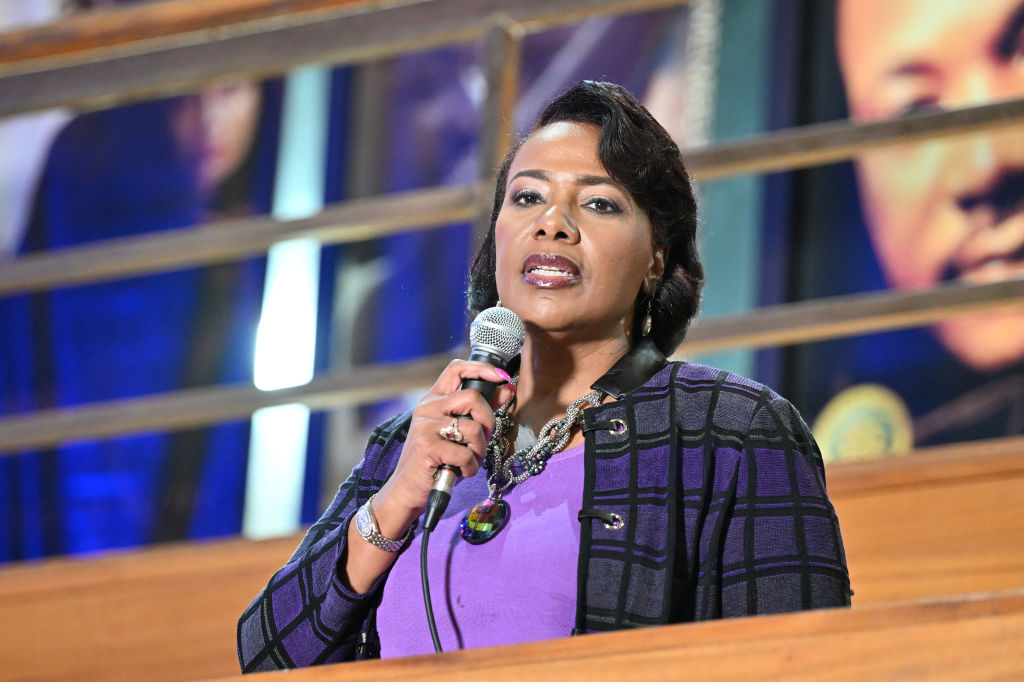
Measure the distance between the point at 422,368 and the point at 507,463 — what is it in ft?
3.16

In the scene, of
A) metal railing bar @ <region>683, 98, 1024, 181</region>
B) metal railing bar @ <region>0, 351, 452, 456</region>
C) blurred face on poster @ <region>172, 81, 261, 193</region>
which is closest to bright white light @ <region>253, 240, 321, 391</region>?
blurred face on poster @ <region>172, 81, 261, 193</region>

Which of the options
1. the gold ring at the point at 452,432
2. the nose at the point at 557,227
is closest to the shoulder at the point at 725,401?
the nose at the point at 557,227

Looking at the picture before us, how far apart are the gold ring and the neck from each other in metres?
0.35

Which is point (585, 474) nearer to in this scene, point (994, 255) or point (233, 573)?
point (233, 573)

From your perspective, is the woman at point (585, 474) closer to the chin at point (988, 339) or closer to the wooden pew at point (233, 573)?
the wooden pew at point (233, 573)

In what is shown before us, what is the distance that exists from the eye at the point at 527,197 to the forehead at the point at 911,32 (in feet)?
8.65

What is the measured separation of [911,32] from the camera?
13.5 ft

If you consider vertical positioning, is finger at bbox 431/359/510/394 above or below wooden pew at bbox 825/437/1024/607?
below

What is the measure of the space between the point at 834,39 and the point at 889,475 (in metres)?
2.46

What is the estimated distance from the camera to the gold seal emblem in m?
3.88

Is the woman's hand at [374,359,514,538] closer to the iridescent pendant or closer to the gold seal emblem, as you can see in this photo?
the iridescent pendant

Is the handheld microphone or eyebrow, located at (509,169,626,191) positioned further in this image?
eyebrow, located at (509,169,626,191)

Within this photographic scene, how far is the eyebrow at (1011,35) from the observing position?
12.8 feet

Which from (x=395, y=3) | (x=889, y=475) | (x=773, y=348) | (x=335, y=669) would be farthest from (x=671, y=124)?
(x=335, y=669)
